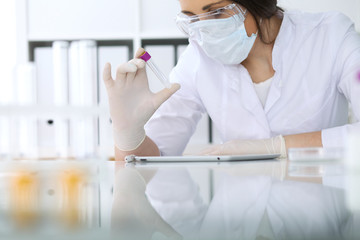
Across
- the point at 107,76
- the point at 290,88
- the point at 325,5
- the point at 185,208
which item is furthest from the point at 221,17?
the point at 325,5

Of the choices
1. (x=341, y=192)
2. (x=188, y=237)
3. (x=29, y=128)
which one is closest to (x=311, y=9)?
(x=29, y=128)

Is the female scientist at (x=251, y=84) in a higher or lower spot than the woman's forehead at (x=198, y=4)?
lower

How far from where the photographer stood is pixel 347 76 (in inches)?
64.9

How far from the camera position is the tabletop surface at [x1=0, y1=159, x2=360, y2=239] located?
314mm

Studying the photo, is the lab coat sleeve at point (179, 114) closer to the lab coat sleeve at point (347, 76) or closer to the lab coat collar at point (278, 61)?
the lab coat collar at point (278, 61)

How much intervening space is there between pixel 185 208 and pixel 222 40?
1.38 metres

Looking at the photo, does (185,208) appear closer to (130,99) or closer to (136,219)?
(136,219)

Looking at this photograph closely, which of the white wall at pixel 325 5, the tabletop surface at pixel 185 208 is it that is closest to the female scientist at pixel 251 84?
the tabletop surface at pixel 185 208

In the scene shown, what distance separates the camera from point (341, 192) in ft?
1.65

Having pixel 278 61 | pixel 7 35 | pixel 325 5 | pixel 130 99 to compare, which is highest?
pixel 325 5

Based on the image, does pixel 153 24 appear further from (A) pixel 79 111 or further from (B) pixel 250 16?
(A) pixel 79 111

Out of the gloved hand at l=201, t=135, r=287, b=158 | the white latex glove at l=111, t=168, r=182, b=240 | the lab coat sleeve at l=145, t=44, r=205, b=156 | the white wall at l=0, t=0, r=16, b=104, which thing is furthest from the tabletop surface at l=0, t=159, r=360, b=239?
the white wall at l=0, t=0, r=16, b=104

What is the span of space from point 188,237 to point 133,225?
0.05 meters

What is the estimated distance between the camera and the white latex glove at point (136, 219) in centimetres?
31
